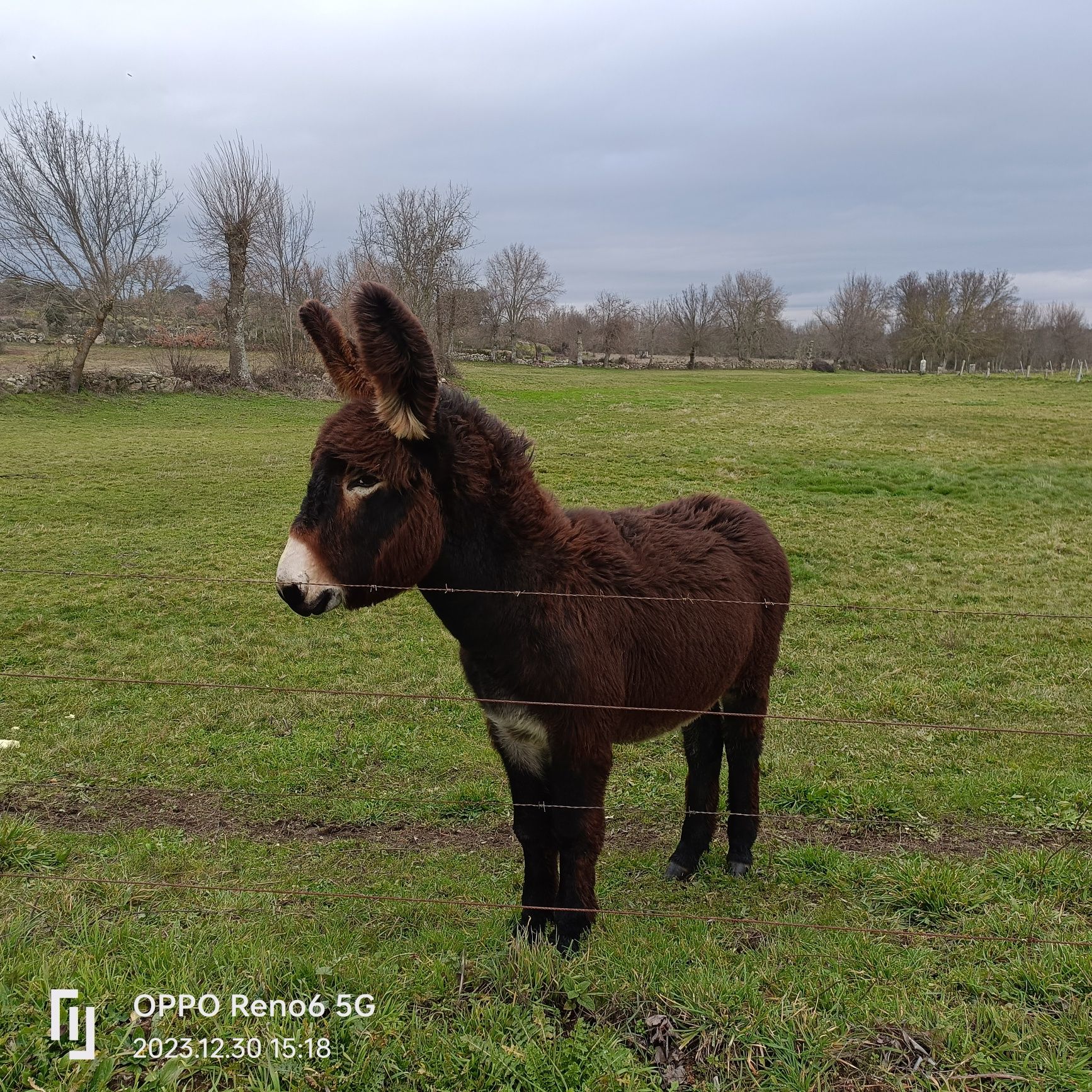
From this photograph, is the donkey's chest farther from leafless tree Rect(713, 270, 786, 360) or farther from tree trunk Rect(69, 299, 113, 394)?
leafless tree Rect(713, 270, 786, 360)

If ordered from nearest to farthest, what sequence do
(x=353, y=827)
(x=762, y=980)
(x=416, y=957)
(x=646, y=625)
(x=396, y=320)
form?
(x=396, y=320) < (x=762, y=980) < (x=416, y=957) < (x=646, y=625) < (x=353, y=827)

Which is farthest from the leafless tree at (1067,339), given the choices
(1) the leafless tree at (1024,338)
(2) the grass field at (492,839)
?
(2) the grass field at (492,839)

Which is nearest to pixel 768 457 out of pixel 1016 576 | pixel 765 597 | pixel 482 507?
pixel 1016 576

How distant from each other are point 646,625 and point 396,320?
187 centimetres

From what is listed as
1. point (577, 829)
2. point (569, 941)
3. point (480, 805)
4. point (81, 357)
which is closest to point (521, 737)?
point (577, 829)

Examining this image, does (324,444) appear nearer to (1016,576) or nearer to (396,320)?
(396,320)

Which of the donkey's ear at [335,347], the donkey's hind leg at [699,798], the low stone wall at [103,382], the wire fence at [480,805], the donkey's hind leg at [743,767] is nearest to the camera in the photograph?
the donkey's ear at [335,347]

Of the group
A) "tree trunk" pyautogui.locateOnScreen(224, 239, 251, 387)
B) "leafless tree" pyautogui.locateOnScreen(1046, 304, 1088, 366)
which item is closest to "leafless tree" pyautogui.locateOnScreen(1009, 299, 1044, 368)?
"leafless tree" pyautogui.locateOnScreen(1046, 304, 1088, 366)

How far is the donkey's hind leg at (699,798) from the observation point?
4492mm

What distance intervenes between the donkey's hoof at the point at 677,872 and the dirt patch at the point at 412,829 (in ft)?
1.36

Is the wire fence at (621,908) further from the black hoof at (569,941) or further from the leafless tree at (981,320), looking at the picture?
the leafless tree at (981,320)

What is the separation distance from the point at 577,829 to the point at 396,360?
7.13 feet

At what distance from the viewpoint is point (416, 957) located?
3.06 metres

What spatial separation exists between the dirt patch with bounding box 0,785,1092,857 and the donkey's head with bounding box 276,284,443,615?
3.02 metres
